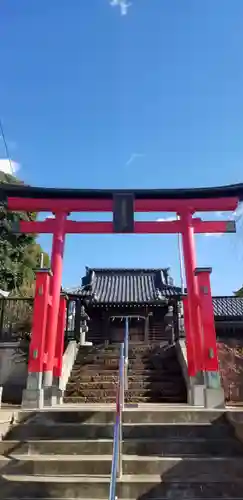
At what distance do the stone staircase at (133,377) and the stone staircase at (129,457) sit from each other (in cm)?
339

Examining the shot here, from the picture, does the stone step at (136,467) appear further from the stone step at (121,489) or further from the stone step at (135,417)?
the stone step at (135,417)

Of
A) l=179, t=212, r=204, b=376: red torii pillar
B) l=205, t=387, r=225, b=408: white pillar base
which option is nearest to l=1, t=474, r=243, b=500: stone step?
l=205, t=387, r=225, b=408: white pillar base

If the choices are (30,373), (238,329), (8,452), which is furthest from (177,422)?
(238,329)

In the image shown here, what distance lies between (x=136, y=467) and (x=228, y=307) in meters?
17.1

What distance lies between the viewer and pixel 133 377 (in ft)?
32.1

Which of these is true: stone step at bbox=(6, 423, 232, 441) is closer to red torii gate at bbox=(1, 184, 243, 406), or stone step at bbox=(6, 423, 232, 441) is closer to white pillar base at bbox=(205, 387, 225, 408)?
white pillar base at bbox=(205, 387, 225, 408)

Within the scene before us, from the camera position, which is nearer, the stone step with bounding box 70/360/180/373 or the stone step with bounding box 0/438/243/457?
the stone step with bounding box 0/438/243/457

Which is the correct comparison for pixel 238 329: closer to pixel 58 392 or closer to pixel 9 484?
pixel 58 392

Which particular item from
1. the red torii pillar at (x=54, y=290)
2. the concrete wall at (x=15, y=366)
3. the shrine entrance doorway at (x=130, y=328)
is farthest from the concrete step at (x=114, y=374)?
the shrine entrance doorway at (x=130, y=328)

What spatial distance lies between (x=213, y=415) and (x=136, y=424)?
3.73 feet

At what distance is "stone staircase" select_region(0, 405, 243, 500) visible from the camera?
13.1 ft

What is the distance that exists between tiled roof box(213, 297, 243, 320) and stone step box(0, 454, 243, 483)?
14.9 meters

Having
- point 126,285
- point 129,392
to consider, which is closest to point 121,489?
point 129,392

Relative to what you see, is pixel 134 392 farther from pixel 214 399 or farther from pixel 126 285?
pixel 126 285
